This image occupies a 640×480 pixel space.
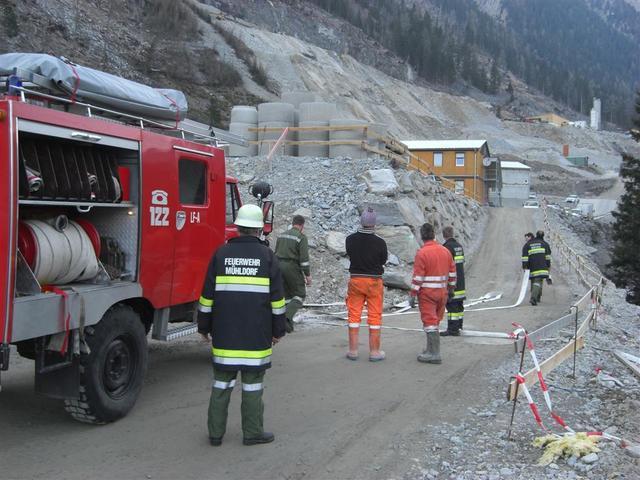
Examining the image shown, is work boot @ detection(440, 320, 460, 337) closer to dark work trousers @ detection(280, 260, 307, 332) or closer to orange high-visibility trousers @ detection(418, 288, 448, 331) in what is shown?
orange high-visibility trousers @ detection(418, 288, 448, 331)

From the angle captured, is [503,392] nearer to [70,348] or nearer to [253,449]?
[253,449]

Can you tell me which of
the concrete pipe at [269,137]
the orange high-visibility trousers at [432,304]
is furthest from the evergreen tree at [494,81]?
the orange high-visibility trousers at [432,304]

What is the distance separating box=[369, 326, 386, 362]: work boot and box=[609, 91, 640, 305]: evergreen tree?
84.8 ft

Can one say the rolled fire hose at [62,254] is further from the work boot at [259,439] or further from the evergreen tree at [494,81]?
the evergreen tree at [494,81]

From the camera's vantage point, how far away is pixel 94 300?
5.58 m

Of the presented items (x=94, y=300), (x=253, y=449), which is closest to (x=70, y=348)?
(x=94, y=300)

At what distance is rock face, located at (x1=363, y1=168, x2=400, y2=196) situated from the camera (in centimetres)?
2150

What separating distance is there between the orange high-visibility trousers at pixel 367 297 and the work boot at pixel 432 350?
2.56 feet

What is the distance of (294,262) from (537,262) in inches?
354

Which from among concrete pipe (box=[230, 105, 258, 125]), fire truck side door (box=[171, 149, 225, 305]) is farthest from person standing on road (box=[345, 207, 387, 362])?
concrete pipe (box=[230, 105, 258, 125])

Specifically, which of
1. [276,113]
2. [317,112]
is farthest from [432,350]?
[276,113]

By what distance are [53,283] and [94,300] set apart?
0.37 m

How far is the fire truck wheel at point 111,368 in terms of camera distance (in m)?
5.62

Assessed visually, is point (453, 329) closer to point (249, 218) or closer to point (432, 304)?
point (432, 304)
